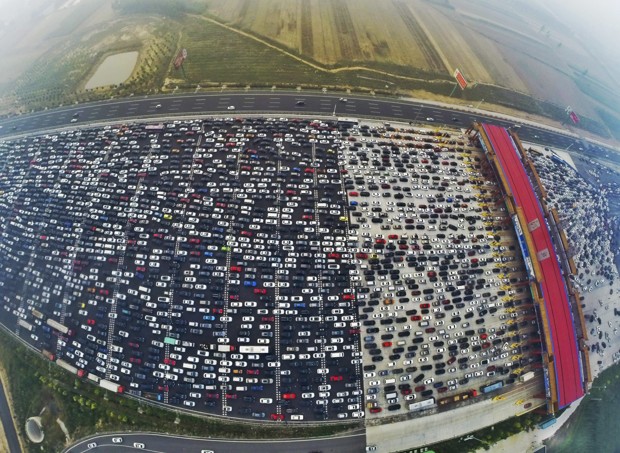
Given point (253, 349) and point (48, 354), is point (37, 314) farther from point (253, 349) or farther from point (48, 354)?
point (253, 349)

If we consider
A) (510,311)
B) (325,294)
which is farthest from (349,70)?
(510,311)

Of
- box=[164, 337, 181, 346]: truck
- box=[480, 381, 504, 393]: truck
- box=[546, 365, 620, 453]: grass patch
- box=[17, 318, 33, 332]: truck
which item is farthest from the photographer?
box=[17, 318, 33, 332]: truck

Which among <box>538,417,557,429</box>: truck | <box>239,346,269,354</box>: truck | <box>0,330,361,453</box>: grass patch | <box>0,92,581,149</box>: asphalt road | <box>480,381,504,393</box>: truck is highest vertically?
<box>0,92,581,149</box>: asphalt road

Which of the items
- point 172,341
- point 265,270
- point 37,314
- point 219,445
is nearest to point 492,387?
point 265,270

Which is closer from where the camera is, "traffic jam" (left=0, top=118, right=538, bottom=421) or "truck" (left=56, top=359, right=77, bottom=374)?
"traffic jam" (left=0, top=118, right=538, bottom=421)

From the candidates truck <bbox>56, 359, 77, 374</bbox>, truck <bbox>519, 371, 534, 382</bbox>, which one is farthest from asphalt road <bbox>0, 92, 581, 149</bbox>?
truck <bbox>519, 371, 534, 382</bbox>

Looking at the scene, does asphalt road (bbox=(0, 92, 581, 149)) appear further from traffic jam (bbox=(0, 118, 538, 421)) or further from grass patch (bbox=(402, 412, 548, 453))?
grass patch (bbox=(402, 412, 548, 453))

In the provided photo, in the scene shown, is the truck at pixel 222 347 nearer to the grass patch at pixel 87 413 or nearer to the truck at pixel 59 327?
the grass patch at pixel 87 413

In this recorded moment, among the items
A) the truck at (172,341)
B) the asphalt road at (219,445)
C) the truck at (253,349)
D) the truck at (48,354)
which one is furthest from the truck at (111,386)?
the truck at (253,349)

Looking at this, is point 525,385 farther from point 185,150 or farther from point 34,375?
point 34,375
